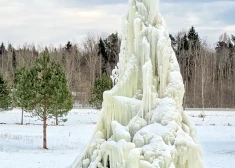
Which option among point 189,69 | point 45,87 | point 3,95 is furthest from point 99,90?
point 189,69

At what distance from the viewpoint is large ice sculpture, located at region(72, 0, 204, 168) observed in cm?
734

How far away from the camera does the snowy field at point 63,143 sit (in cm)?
1880

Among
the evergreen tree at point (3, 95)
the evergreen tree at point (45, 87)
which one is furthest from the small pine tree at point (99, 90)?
the evergreen tree at point (45, 87)

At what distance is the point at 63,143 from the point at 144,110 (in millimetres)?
19016

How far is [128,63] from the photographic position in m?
8.09

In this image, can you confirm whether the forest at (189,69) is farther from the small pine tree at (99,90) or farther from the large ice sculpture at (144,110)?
the large ice sculpture at (144,110)

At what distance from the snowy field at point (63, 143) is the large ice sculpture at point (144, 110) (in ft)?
31.1

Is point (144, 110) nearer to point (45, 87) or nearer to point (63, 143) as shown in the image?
point (45, 87)

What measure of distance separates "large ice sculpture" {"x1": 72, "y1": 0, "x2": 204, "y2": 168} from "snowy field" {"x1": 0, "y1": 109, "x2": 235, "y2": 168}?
9.48 metres

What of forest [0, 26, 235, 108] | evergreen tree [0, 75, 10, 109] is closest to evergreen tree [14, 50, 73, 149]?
evergreen tree [0, 75, 10, 109]

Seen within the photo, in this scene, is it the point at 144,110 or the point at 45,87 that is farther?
the point at 45,87

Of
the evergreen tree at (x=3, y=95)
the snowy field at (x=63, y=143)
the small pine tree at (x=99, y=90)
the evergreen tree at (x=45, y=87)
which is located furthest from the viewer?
the small pine tree at (x=99, y=90)

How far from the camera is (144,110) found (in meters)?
7.74

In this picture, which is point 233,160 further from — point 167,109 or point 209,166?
point 167,109
